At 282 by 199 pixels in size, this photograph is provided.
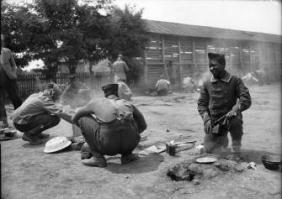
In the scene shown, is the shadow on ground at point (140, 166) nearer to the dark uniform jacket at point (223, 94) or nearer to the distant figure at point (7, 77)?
the dark uniform jacket at point (223, 94)

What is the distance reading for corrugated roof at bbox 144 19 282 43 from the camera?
21.6 m

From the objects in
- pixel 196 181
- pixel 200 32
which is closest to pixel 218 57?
pixel 196 181

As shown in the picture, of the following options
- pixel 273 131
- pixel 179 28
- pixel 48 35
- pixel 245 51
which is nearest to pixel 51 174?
pixel 273 131

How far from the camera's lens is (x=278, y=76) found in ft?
99.3

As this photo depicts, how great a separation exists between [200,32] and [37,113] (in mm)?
21365

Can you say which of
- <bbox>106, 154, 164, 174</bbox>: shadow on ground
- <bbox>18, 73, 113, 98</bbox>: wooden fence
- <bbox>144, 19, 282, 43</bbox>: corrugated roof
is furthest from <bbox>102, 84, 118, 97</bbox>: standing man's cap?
<bbox>144, 19, 282, 43</bbox>: corrugated roof

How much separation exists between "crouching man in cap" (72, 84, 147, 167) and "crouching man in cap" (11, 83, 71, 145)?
49.7 inches

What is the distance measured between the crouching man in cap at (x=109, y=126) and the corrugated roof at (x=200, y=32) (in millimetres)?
15232

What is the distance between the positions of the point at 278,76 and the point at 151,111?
79.7 ft

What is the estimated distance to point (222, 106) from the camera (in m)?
4.60

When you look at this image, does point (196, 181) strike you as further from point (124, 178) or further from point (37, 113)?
point (37, 113)

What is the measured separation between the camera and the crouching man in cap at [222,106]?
442 cm

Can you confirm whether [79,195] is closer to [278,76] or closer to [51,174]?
[51,174]

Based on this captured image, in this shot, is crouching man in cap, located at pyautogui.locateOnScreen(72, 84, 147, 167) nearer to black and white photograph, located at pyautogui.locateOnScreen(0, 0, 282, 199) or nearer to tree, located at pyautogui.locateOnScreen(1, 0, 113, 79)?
black and white photograph, located at pyautogui.locateOnScreen(0, 0, 282, 199)
